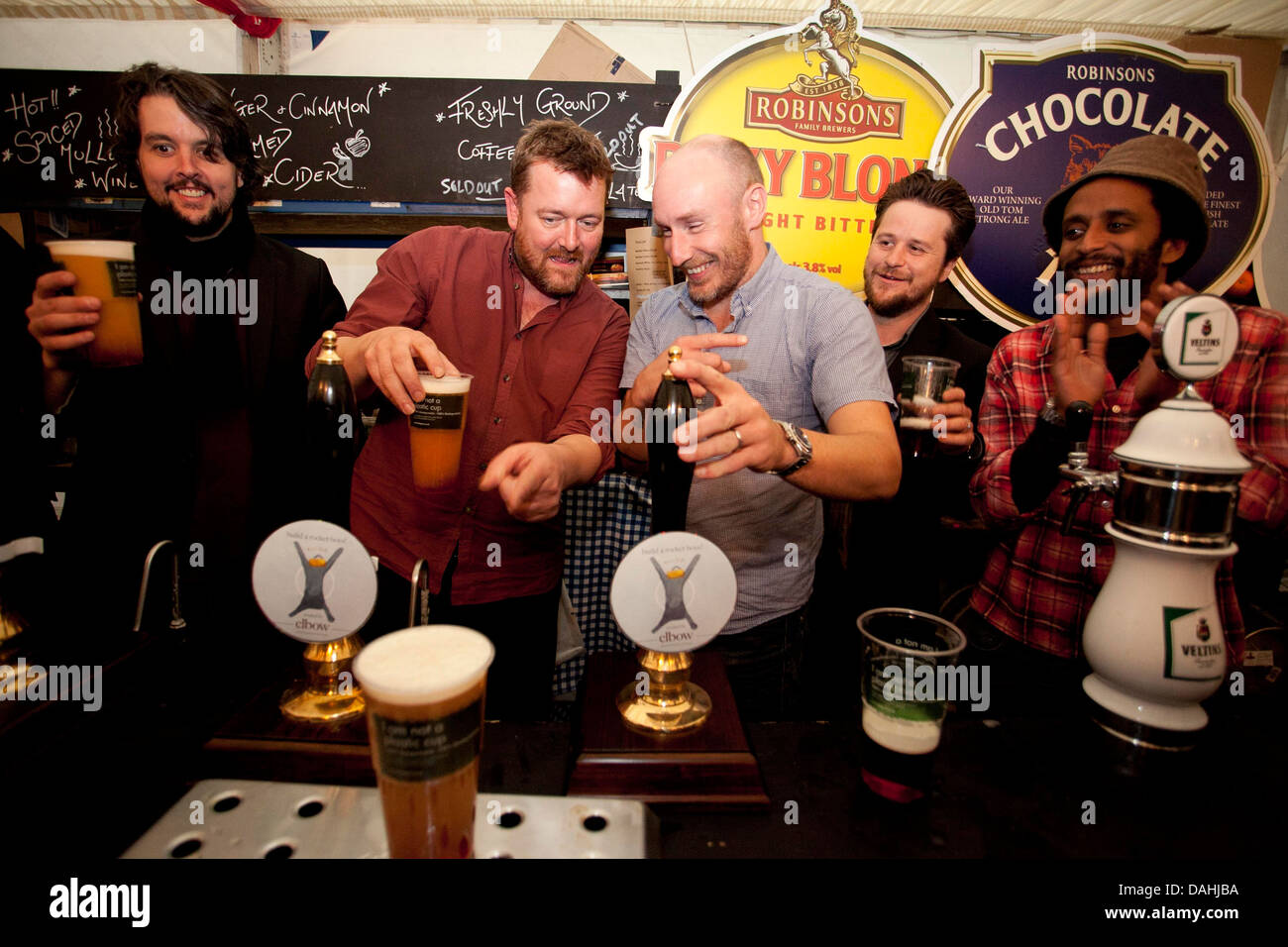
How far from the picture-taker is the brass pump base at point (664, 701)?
112 cm

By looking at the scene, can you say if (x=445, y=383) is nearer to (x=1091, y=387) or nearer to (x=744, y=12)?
(x=1091, y=387)

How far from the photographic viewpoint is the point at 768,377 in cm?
180

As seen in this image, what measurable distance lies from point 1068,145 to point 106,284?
10.8 feet

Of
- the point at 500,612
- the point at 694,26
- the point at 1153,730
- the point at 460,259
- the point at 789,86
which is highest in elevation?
the point at 694,26

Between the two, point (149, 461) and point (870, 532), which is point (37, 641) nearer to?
point (149, 461)

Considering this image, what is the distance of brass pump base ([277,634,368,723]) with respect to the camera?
1114 millimetres

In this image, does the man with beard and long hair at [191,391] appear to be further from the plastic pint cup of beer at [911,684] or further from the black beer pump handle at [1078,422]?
the black beer pump handle at [1078,422]

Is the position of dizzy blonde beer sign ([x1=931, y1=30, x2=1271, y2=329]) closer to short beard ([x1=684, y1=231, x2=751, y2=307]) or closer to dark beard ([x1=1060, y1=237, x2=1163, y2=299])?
dark beard ([x1=1060, y1=237, x2=1163, y2=299])

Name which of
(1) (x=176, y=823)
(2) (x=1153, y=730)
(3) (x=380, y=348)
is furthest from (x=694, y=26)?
(1) (x=176, y=823)

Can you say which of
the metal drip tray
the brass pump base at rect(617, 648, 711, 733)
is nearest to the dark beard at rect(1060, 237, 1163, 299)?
the brass pump base at rect(617, 648, 711, 733)

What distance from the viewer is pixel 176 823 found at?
891 mm

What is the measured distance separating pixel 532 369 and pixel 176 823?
135 centimetres

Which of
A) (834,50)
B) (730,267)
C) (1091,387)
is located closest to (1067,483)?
(1091,387)
